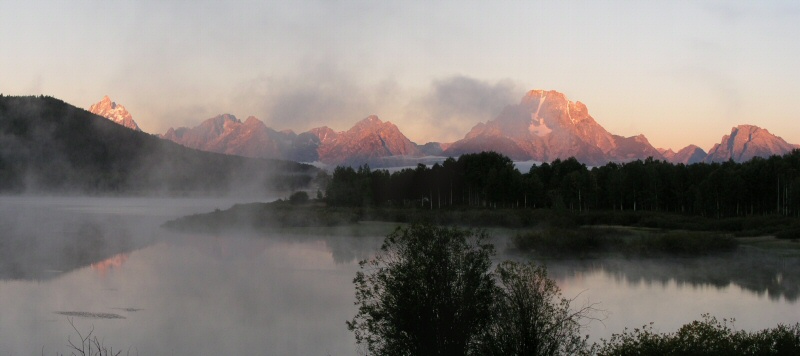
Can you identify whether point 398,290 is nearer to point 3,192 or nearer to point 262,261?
point 262,261

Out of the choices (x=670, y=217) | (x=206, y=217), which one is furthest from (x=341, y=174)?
(x=670, y=217)

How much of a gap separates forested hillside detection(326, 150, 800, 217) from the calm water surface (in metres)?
23.7

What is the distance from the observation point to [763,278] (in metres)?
33.5

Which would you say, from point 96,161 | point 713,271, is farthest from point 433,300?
point 96,161

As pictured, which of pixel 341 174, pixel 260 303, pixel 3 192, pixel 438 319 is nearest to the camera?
pixel 438 319

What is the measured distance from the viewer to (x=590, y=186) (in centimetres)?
7756

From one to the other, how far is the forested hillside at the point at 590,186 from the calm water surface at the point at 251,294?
23.7m

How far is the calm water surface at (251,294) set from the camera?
73.4 ft

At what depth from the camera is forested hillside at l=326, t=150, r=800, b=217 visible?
64062 mm

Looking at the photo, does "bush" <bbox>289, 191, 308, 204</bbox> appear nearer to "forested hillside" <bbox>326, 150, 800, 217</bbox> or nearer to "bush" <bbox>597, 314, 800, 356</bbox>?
"forested hillside" <bbox>326, 150, 800, 217</bbox>

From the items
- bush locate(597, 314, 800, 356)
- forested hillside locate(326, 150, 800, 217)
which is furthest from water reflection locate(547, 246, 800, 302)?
forested hillside locate(326, 150, 800, 217)

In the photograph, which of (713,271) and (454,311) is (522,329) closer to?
(454,311)

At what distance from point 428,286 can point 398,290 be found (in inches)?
27.2

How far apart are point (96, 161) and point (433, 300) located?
165 m
